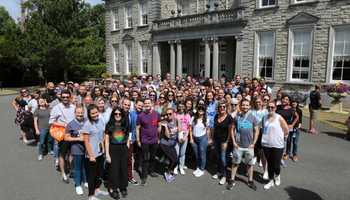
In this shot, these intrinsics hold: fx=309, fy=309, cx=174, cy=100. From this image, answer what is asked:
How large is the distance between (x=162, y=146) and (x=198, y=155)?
3.26 feet

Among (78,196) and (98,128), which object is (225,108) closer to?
(98,128)

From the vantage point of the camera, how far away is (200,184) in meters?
6.85

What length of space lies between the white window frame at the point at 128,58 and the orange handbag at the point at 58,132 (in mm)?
24362

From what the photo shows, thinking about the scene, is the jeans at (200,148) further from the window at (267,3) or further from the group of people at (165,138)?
the window at (267,3)

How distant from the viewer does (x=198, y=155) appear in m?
7.59

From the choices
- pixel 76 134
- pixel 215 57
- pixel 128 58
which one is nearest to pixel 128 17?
pixel 128 58

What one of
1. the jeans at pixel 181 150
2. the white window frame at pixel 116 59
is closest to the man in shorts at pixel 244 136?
the jeans at pixel 181 150

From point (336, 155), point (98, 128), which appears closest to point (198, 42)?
point (336, 155)

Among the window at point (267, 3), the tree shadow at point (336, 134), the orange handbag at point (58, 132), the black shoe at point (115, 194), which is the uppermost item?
the window at point (267, 3)

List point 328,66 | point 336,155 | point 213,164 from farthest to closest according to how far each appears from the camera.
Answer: point 328,66, point 336,155, point 213,164

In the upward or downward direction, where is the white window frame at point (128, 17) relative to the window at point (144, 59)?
upward

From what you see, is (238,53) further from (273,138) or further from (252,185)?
(252,185)

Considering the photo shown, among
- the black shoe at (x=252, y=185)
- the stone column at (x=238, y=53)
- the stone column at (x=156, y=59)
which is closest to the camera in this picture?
the black shoe at (x=252, y=185)

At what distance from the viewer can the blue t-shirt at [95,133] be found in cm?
587
